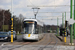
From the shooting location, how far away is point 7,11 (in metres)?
74.6

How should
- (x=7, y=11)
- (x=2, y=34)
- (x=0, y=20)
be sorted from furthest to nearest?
1. (x=7, y=11)
2. (x=0, y=20)
3. (x=2, y=34)

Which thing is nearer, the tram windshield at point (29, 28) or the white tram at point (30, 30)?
the white tram at point (30, 30)

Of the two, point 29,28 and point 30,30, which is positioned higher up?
point 29,28

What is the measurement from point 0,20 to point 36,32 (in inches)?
1878

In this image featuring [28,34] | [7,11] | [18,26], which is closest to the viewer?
[28,34]

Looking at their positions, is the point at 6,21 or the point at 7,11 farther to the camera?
the point at 7,11

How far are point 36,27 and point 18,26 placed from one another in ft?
208

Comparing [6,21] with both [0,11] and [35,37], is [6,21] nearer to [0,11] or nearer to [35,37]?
[0,11]

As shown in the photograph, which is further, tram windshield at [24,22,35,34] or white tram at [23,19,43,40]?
tram windshield at [24,22,35,34]

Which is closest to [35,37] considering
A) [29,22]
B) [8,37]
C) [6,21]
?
[29,22]

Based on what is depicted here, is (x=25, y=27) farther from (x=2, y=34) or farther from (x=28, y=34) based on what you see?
(x=2, y=34)

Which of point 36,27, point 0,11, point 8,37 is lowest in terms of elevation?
point 8,37

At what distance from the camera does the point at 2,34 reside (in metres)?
25.8

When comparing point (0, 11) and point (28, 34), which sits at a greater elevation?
point (0, 11)
